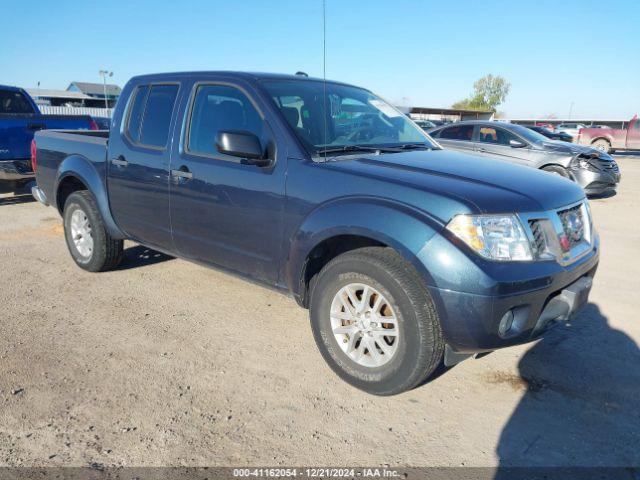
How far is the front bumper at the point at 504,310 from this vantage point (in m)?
2.50

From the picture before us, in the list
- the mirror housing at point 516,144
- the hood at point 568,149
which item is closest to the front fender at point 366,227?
the mirror housing at point 516,144

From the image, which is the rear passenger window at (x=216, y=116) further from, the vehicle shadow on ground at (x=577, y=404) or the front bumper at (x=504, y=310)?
the vehicle shadow on ground at (x=577, y=404)

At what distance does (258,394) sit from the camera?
298 centimetres

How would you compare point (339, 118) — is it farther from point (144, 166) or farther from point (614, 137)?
point (614, 137)

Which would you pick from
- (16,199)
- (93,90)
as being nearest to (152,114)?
(16,199)

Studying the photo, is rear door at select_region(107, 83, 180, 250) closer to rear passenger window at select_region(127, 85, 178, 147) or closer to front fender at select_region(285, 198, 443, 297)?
rear passenger window at select_region(127, 85, 178, 147)

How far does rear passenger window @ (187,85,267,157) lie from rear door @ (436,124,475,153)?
22.5 ft

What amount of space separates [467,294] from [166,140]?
8.79 feet

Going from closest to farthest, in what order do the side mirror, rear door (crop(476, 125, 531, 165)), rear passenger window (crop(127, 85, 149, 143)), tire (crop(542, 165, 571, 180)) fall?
the side mirror
rear passenger window (crop(127, 85, 149, 143))
tire (crop(542, 165, 571, 180))
rear door (crop(476, 125, 531, 165))

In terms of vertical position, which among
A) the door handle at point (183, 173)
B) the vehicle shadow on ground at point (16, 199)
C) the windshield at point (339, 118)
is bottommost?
the vehicle shadow on ground at point (16, 199)

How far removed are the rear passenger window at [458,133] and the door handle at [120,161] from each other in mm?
7752

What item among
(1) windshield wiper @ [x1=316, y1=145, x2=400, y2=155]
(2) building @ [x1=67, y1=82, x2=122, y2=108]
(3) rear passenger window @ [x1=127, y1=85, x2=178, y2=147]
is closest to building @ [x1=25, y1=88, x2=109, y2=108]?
(2) building @ [x1=67, y1=82, x2=122, y2=108]

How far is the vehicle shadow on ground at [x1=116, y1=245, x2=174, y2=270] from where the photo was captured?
17.8 feet

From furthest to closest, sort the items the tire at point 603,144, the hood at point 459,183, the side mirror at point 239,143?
the tire at point 603,144
the side mirror at point 239,143
the hood at point 459,183
